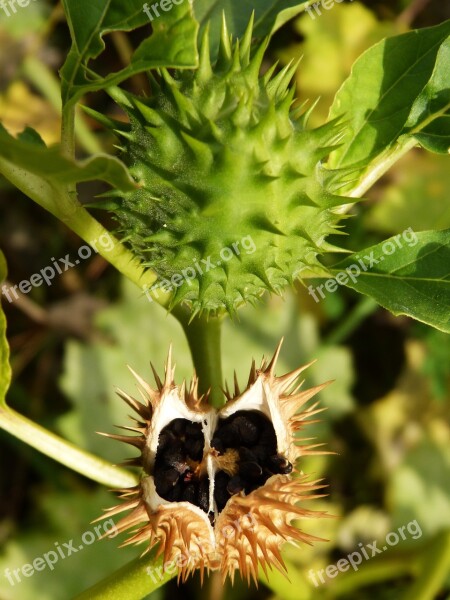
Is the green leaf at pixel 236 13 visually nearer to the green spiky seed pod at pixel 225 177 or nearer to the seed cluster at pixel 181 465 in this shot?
the green spiky seed pod at pixel 225 177

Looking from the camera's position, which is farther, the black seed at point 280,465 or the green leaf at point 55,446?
the green leaf at point 55,446

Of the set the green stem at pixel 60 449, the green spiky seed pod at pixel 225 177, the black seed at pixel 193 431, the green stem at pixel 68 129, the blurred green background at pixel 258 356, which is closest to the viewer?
the green spiky seed pod at pixel 225 177

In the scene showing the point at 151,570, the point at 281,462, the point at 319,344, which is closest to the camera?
the point at 281,462

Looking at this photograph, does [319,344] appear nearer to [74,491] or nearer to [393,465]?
[393,465]

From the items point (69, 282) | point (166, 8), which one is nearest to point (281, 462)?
point (166, 8)

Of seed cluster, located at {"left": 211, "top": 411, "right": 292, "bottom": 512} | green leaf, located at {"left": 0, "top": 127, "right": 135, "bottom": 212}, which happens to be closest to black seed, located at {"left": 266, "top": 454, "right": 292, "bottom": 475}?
seed cluster, located at {"left": 211, "top": 411, "right": 292, "bottom": 512}

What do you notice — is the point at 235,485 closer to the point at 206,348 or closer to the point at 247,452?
the point at 247,452

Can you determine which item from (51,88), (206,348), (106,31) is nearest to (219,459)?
(206,348)

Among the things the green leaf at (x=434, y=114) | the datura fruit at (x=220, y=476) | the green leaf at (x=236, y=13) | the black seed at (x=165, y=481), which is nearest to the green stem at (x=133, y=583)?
the datura fruit at (x=220, y=476)
